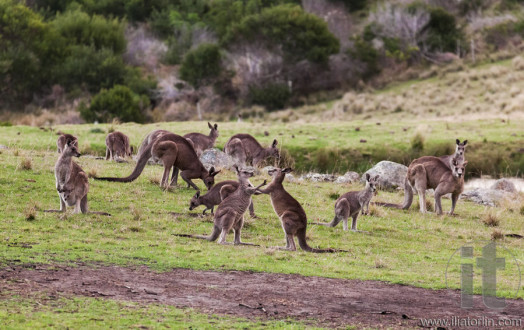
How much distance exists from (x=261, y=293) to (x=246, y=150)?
508 inches

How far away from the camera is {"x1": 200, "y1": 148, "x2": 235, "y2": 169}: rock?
2127 centimetres

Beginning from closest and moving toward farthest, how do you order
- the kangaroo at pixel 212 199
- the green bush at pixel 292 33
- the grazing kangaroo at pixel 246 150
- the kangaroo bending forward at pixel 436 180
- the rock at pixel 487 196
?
1. the kangaroo at pixel 212 199
2. the kangaroo bending forward at pixel 436 180
3. the rock at pixel 487 196
4. the grazing kangaroo at pixel 246 150
5. the green bush at pixel 292 33

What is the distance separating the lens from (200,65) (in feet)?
177

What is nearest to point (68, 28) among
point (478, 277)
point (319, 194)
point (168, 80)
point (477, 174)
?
point (168, 80)

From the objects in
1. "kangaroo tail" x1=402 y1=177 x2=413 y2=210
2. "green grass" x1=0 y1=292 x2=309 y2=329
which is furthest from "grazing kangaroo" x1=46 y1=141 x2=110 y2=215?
"kangaroo tail" x1=402 y1=177 x2=413 y2=210

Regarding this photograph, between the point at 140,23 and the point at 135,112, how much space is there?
28276 millimetres

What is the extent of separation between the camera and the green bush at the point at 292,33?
2167 inches

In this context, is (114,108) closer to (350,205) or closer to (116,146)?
(116,146)

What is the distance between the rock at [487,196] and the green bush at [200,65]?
34.2 m

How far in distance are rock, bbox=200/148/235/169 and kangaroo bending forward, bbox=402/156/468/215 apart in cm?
562

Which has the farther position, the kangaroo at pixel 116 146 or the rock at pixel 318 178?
the rock at pixel 318 178

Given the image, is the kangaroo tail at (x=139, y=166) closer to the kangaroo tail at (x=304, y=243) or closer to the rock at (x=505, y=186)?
the kangaroo tail at (x=304, y=243)

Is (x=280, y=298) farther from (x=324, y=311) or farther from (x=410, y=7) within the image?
(x=410, y=7)

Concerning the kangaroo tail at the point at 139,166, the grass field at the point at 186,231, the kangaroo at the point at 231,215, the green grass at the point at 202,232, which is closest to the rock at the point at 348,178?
the grass field at the point at 186,231
